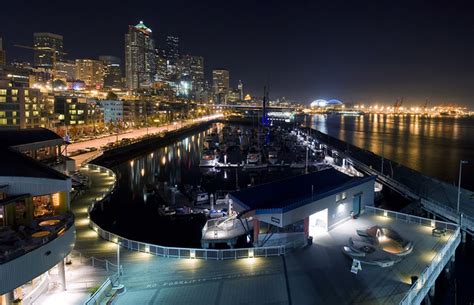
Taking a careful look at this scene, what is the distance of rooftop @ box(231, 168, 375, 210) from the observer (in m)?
16.5

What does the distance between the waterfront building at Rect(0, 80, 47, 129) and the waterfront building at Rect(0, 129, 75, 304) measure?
50.3 meters

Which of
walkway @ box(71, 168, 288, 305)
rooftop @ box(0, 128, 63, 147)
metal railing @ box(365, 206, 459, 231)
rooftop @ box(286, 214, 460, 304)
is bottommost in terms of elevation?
walkway @ box(71, 168, 288, 305)

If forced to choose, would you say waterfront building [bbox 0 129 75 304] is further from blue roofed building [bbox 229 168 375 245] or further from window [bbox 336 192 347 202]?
window [bbox 336 192 347 202]

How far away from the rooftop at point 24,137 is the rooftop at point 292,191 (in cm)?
971

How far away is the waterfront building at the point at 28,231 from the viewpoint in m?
9.37

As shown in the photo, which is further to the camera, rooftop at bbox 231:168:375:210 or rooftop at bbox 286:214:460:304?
rooftop at bbox 231:168:375:210

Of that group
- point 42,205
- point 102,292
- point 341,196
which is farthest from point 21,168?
point 341,196

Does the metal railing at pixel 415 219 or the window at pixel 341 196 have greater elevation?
the window at pixel 341 196

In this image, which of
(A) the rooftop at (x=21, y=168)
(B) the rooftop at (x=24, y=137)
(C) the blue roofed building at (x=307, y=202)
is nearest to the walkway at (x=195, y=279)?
(C) the blue roofed building at (x=307, y=202)

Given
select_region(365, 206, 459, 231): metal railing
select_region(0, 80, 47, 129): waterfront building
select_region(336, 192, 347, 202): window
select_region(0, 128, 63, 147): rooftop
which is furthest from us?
select_region(0, 80, 47, 129): waterfront building

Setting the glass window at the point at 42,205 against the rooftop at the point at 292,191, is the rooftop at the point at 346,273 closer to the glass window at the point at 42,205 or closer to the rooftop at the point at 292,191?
the rooftop at the point at 292,191

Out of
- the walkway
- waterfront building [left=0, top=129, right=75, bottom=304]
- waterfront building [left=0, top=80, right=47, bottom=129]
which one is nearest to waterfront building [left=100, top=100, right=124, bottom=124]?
waterfront building [left=0, top=80, right=47, bottom=129]

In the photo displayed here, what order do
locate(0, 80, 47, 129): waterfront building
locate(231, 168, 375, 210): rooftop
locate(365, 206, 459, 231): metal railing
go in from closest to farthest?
locate(231, 168, 375, 210): rooftop
locate(365, 206, 459, 231): metal railing
locate(0, 80, 47, 129): waterfront building

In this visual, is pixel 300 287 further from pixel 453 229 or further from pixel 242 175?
pixel 242 175
